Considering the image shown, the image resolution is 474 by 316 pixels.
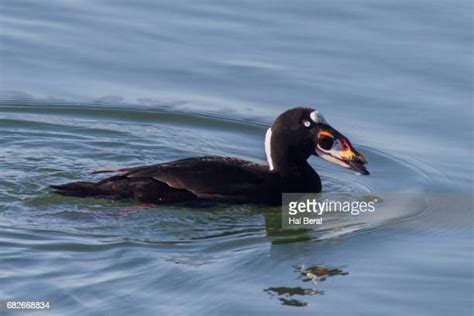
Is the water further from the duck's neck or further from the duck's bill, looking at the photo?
the duck's neck

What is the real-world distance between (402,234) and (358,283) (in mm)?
1520

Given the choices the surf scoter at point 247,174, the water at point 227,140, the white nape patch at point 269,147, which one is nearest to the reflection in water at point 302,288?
the water at point 227,140

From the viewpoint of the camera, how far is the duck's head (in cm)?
1318

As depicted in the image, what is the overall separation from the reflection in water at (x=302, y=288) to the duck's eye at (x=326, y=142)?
2206mm

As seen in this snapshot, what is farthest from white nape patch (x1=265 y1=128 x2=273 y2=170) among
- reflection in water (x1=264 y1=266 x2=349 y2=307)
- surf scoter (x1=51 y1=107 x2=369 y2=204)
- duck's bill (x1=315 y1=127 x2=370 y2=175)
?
reflection in water (x1=264 y1=266 x2=349 y2=307)

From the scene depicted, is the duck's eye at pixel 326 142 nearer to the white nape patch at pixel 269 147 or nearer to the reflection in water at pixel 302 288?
the white nape patch at pixel 269 147

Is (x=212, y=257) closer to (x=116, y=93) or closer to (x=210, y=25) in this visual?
(x=116, y=93)

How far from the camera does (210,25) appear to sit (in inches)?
683

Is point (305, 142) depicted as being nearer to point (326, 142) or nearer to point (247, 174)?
point (326, 142)

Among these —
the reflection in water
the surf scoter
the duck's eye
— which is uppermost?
the duck's eye

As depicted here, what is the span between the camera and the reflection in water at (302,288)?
10.4 meters

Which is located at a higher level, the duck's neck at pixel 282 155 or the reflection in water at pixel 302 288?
the duck's neck at pixel 282 155

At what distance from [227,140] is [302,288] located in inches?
173

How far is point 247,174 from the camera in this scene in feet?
42.7
